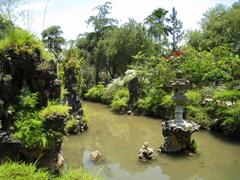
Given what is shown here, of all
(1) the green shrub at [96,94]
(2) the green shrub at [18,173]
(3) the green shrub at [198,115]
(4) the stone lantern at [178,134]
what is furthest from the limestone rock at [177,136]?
(1) the green shrub at [96,94]

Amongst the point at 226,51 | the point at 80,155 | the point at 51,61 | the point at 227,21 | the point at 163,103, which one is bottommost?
the point at 80,155

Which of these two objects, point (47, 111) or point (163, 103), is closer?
point (47, 111)

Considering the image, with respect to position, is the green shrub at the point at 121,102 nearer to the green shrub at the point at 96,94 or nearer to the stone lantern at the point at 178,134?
the green shrub at the point at 96,94

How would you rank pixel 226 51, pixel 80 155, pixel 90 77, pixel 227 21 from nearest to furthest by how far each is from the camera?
pixel 80 155 → pixel 226 51 → pixel 227 21 → pixel 90 77

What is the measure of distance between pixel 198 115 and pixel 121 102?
755cm

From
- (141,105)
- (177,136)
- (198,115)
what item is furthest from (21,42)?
(141,105)

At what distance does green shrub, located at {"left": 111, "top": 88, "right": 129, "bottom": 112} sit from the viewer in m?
25.1

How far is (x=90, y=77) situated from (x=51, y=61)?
28.2 meters

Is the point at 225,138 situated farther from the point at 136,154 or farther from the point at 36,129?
the point at 36,129

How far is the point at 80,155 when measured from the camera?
46.3 ft

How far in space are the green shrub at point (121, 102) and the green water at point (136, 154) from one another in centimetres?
443

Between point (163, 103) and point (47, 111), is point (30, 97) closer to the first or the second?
point (47, 111)

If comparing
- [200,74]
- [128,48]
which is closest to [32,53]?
[200,74]

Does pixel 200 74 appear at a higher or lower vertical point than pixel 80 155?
higher
